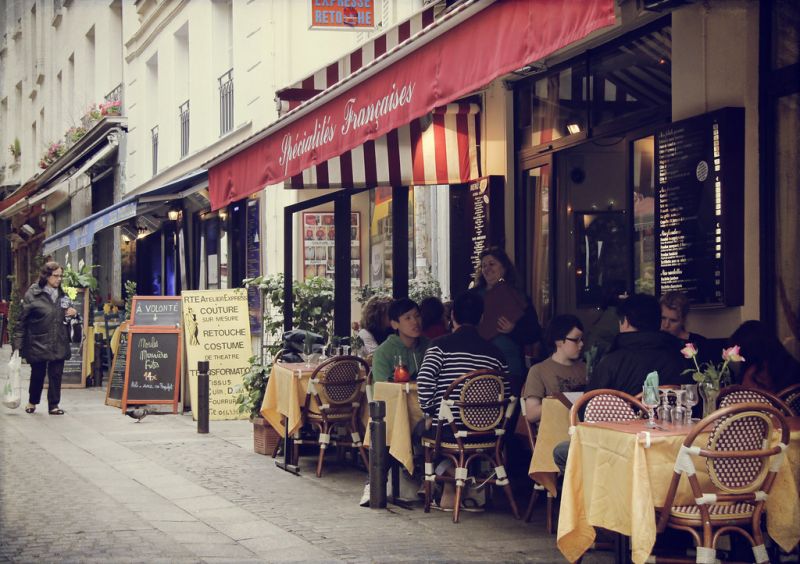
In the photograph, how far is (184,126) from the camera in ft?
68.7

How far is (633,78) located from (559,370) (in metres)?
3.00

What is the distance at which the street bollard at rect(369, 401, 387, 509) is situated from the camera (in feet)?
24.5

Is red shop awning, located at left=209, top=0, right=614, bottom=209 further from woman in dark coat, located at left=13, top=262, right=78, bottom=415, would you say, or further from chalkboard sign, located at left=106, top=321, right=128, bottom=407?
chalkboard sign, located at left=106, top=321, right=128, bottom=407

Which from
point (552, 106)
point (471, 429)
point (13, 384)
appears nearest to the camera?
point (471, 429)

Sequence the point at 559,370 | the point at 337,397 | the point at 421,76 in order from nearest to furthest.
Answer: the point at 421,76, the point at 559,370, the point at 337,397

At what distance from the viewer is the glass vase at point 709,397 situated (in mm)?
5562

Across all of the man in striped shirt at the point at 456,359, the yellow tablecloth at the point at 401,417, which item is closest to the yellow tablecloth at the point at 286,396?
the yellow tablecloth at the point at 401,417

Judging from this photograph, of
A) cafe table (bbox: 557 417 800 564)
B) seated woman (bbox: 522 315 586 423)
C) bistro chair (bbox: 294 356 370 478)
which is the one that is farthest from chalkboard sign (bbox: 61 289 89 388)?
cafe table (bbox: 557 417 800 564)

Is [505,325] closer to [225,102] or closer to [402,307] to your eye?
[402,307]

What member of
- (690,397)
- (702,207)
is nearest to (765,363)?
(690,397)

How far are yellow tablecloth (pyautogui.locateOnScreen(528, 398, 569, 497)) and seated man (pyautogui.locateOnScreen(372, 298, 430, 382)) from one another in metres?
1.68

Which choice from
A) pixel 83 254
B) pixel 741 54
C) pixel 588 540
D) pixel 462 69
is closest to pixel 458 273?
pixel 741 54

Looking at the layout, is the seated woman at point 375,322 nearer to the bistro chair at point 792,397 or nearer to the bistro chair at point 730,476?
the bistro chair at point 792,397

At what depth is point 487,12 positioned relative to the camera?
590 centimetres
